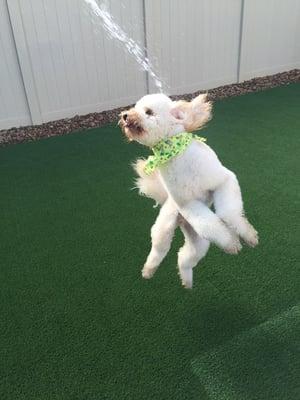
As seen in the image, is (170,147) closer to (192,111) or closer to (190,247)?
(192,111)

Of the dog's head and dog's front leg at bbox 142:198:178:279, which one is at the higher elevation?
the dog's head

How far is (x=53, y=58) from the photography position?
4.69 meters

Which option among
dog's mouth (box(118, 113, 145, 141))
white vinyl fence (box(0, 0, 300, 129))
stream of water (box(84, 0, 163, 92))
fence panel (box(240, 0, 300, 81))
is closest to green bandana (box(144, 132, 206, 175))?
dog's mouth (box(118, 113, 145, 141))

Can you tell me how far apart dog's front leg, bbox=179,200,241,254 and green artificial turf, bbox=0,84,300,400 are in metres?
0.69

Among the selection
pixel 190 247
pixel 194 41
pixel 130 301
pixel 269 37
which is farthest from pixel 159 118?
pixel 269 37

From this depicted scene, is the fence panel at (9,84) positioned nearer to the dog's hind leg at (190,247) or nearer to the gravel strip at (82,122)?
the gravel strip at (82,122)

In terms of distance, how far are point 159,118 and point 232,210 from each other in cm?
43

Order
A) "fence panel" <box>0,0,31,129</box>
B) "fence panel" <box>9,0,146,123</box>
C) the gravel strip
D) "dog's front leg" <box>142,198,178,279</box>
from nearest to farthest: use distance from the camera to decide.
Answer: "dog's front leg" <box>142,198,178,279</box> < "fence panel" <box>0,0,31,129</box> < "fence panel" <box>9,0,146,123</box> < the gravel strip

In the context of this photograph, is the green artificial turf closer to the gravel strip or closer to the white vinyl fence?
the gravel strip

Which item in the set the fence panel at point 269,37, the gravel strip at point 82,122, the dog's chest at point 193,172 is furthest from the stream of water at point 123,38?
the dog's chest at point 193,172

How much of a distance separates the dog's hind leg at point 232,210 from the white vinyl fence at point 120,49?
3.78 m

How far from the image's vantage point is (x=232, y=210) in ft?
4.83

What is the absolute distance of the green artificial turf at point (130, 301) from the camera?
1.81m

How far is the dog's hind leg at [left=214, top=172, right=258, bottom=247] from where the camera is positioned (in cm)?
147
